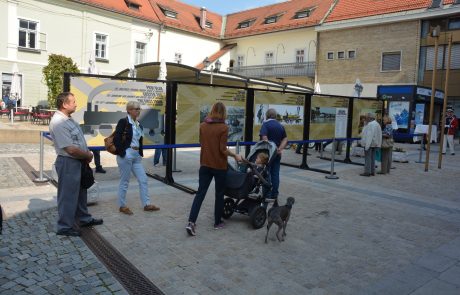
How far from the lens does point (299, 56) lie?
3700 centimetres

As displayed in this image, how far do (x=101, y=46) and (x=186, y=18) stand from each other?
12.0 meters

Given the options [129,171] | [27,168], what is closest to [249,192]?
[129,171]

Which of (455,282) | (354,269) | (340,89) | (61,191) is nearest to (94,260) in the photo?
(61,191)

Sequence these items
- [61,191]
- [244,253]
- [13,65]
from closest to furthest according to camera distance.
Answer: [244,253]
[61,191]
[13,65]

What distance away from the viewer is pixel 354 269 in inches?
178

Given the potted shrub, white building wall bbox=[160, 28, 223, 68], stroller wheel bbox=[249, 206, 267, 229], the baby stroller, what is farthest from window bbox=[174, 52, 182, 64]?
stroller wheel bbox=[249, 206, 267, 229]

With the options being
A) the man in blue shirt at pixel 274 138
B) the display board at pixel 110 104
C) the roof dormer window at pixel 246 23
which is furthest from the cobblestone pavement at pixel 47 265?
the roof dormer window at pixel 246 23

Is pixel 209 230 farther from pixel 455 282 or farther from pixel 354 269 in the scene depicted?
pixel 455 282

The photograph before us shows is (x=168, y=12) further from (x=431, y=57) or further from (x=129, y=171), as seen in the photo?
(x=129, y=171)

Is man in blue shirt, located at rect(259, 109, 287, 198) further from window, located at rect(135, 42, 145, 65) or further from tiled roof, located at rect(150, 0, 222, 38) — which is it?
tiled roof, located at rect(150, 0, 222, 38)

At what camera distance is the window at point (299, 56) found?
36656 mm

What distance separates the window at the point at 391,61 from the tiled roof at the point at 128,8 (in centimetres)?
2028

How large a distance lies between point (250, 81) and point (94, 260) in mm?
19906

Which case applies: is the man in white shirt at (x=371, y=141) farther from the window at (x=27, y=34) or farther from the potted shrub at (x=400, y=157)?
the window at (x=27, y=34)
